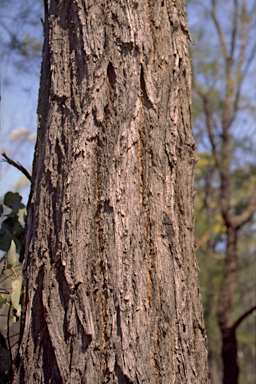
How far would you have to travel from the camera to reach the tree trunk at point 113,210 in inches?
47.2

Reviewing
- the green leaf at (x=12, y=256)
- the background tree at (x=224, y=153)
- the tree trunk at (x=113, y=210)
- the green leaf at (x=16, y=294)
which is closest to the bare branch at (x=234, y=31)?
the background tree at (x=224, y=153)

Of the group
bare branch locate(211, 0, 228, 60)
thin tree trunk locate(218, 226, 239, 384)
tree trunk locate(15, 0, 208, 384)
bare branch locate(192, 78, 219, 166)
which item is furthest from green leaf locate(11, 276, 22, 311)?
bare branch locate(211, 0, 228, 60)

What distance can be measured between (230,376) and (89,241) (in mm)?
3001

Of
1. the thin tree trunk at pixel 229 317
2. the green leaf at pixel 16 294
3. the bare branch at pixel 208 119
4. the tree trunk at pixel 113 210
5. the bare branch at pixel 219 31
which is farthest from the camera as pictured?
the bare branch at pixel 219 31

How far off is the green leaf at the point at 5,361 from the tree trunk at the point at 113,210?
0.08m

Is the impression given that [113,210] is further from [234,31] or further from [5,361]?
[234,31]

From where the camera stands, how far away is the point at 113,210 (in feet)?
4.14

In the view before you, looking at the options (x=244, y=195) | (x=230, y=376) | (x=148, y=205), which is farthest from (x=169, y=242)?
(x=244, y=195)

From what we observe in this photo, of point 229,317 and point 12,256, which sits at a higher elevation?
point 229,317

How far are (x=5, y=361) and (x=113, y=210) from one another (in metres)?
0.51

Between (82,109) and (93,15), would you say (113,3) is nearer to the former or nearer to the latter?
(93,15)

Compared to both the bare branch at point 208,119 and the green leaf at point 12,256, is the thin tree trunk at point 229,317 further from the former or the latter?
the green leaf at point 12,256

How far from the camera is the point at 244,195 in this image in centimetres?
1138

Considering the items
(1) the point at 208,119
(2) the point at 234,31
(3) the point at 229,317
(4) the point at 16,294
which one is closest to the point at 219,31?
(2) the point at 234,31
